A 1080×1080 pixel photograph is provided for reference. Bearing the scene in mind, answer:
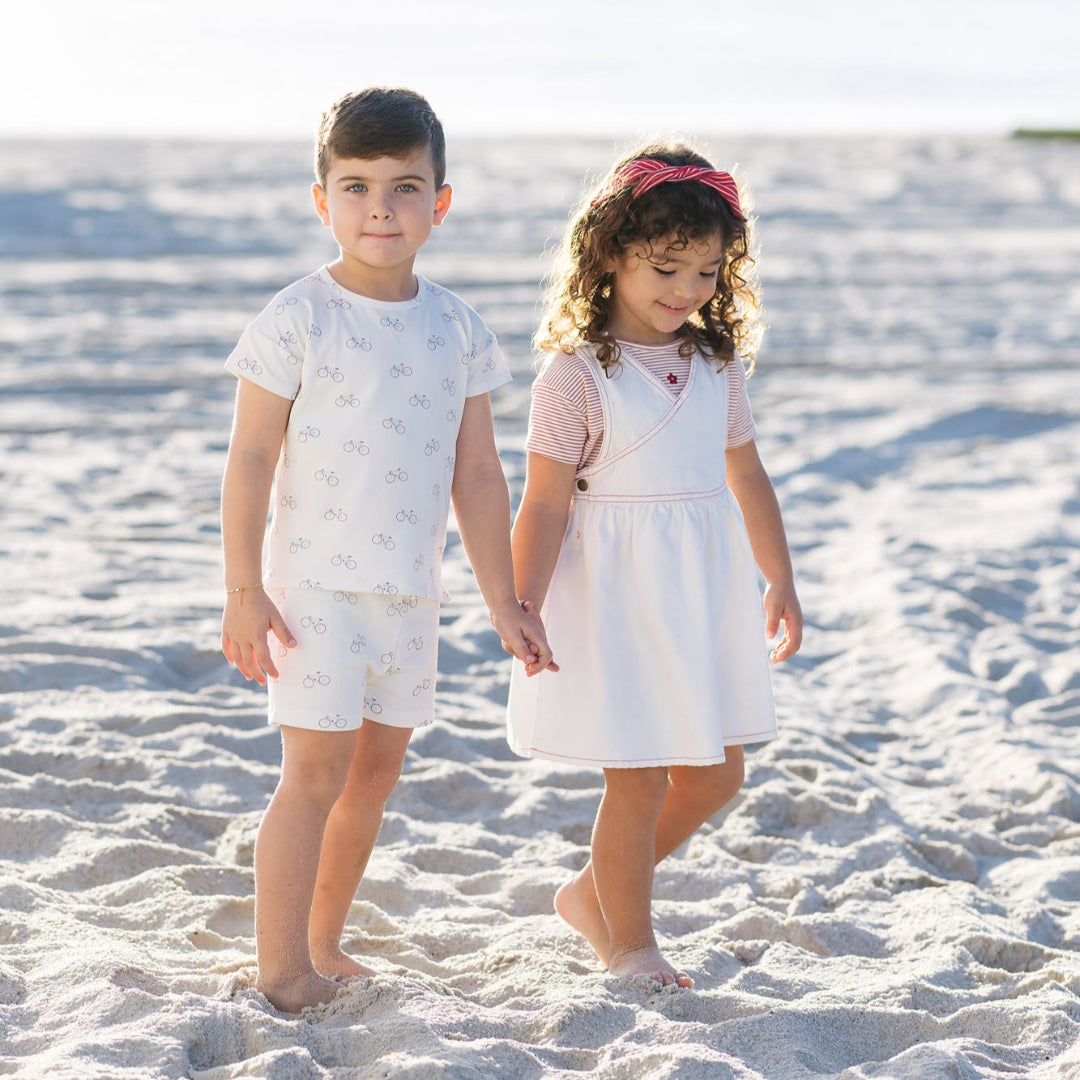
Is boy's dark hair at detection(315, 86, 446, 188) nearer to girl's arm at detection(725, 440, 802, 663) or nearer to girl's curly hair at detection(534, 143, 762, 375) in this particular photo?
girl's curly hair at detection(534, 143, 762, 375)

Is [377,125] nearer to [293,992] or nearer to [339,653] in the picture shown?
[339,653]

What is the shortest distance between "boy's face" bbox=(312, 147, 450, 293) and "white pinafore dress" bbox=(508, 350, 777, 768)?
0.50m

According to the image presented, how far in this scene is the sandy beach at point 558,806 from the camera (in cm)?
255

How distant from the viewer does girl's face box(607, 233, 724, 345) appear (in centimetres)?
277

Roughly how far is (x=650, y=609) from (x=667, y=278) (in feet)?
2.08

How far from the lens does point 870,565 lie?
6.11 m

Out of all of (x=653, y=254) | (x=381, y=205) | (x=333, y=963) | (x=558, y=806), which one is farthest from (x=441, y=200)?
(x=558, y=806)

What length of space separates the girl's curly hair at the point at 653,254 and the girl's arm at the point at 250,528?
0.65 metres

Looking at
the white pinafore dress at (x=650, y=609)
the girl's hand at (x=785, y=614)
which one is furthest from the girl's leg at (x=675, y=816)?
the girl's hand at (x=785, y=614)

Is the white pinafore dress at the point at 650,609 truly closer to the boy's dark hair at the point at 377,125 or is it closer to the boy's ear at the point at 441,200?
the boy's ear at the point at 441,200

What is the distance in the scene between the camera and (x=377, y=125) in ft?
8.05

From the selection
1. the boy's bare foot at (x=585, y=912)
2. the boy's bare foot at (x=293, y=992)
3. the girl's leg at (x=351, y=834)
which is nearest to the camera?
the boy's bare foot at (x=293, y=992)

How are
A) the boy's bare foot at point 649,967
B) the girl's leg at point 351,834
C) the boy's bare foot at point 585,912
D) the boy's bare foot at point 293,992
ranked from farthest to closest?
the boy's bare foot at point 585,912, the boy's bare foot at point 649,967, the girl's leg at point 351,834, the boy's bare foot at point 293,992

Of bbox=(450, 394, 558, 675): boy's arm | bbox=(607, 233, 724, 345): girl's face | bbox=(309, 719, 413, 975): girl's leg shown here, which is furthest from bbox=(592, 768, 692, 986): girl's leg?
bbox=(607, 233, 724, 345): girl's face
